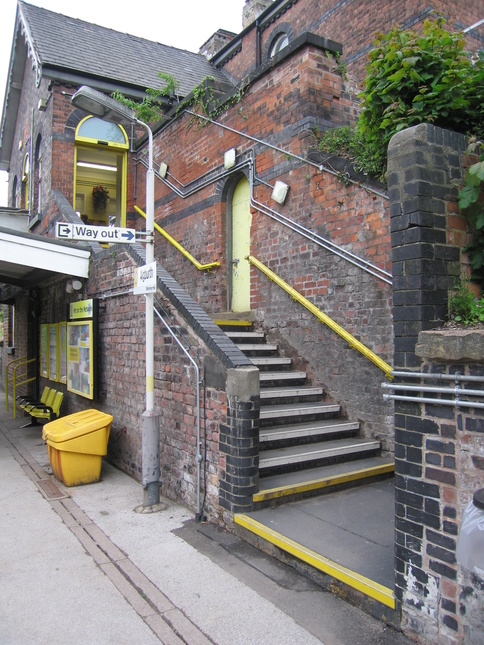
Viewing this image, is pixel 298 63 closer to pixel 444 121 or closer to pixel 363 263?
pixel 363 263

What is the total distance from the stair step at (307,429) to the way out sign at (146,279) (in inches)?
80.1

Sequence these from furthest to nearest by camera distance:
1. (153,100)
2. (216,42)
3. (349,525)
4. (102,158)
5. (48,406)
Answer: (216,42)
(102,158)
(153,100)
(48,406)
(349,525)

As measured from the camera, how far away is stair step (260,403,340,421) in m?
6.08

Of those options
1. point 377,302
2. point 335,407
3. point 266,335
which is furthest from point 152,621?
point 266,335

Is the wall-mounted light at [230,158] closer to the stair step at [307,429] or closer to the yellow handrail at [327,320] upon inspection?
the yellow handrail at [327,320]

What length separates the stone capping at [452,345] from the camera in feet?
9.09

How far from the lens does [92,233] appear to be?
5.88m

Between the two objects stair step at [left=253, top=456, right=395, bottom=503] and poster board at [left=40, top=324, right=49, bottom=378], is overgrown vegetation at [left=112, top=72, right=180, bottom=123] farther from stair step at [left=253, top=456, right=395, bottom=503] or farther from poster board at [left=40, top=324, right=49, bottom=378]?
stair step at [left=253, top=456, right=395, bottom=503]

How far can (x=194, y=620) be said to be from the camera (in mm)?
3553

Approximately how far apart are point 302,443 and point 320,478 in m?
0.76

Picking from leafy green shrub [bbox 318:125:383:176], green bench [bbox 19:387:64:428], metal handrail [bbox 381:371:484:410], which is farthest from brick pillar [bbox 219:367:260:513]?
green bench [bbox 19:387:64:428]

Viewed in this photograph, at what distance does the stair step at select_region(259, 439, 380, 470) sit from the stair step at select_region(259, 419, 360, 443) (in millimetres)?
120

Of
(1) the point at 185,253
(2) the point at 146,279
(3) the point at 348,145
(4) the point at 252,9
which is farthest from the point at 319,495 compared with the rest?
(4) the point at 252,9

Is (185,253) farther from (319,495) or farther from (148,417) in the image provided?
(319,495)
